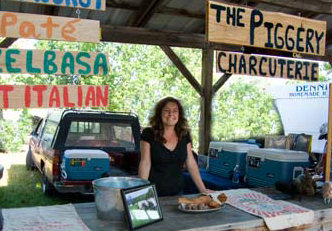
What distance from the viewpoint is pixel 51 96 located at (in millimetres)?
2469

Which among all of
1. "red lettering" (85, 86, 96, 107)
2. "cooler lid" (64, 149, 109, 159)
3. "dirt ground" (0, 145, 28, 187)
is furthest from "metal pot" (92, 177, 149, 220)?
"dirt ground" (0, 145, 28, 187)

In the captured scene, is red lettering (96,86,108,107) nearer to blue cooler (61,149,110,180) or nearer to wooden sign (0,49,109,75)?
wooden sign (0,49,109,75)

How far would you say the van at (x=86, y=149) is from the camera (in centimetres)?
566

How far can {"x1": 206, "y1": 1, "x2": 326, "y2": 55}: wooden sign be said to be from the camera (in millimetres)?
3045

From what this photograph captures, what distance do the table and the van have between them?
128 inches

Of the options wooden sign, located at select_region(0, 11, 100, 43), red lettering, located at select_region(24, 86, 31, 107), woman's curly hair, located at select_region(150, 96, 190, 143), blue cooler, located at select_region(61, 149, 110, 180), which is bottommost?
blue cooler, located at select_region(61, 149, 110, 180)

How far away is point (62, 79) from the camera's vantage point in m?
11.6

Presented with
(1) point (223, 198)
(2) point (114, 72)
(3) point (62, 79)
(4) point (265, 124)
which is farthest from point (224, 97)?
(1) point (223, 198)

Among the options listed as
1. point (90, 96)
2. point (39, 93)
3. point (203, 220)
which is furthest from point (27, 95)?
point (203, 220)

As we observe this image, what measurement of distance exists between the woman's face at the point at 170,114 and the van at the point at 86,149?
2.97 m

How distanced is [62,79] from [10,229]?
397 inches

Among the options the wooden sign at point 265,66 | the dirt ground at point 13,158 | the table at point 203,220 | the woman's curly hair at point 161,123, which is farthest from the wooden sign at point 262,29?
the dirt ground at point 13,158

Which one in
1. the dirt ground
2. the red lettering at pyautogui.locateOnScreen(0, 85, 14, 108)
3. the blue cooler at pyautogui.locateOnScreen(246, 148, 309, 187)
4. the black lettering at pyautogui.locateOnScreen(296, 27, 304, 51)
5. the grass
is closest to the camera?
the red lettering at pyautogui.locateOnScreen(0, 85, 14, 108)

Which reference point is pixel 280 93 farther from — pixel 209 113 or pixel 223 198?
pixel 223 198
